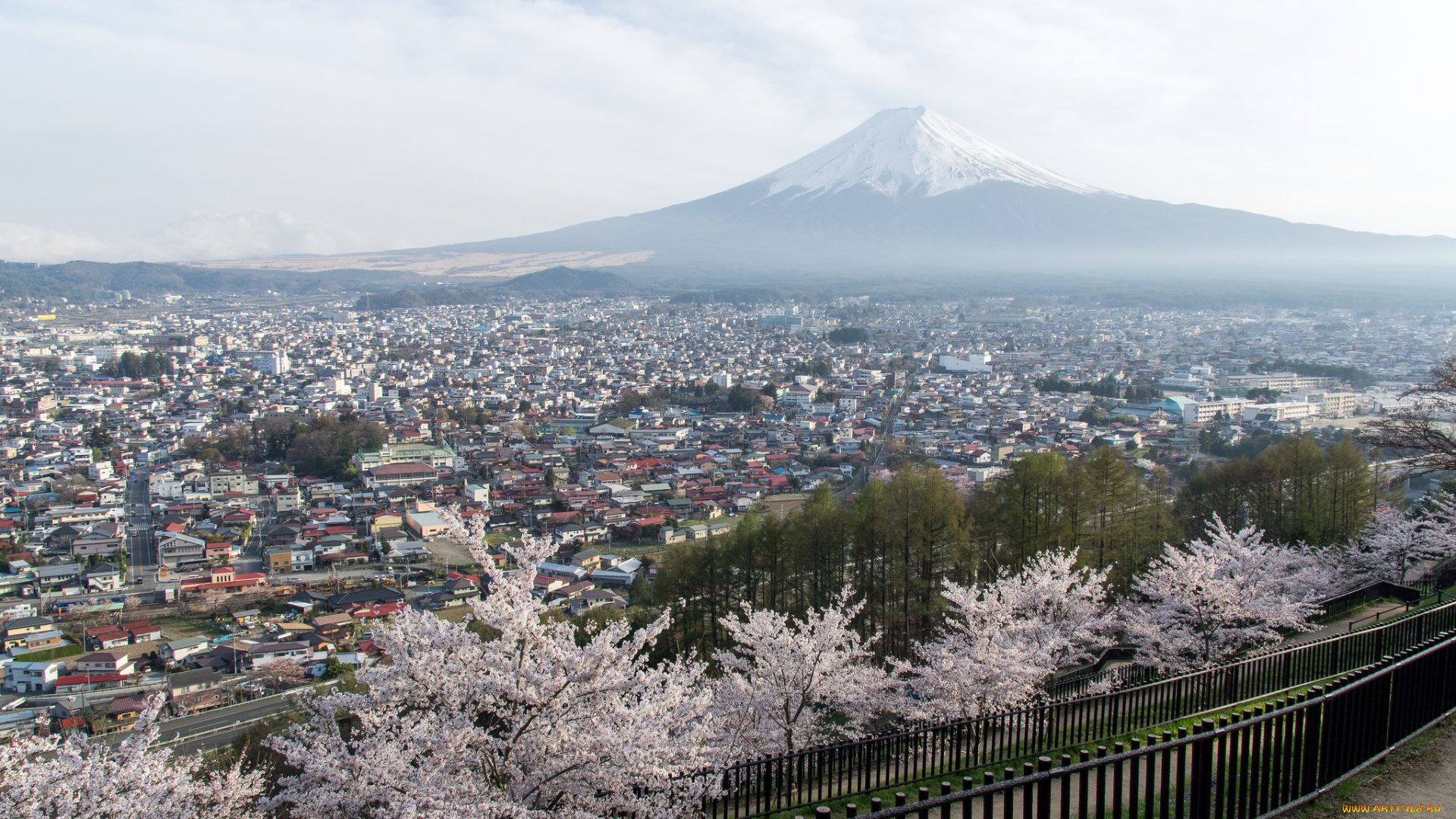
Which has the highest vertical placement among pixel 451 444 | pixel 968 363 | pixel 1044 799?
pixel 1044 799

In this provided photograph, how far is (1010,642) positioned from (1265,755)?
17.0 ft

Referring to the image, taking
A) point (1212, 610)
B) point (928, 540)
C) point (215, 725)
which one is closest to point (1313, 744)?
point (1212, 610)

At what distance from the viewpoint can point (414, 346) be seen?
67.6m

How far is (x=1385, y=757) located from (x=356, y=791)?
15.0ft

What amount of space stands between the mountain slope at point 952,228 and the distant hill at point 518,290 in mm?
17151

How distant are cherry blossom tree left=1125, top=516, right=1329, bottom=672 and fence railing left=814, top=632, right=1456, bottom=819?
456 cm

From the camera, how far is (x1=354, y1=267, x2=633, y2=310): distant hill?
103 meters

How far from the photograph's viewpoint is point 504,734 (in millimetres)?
5012

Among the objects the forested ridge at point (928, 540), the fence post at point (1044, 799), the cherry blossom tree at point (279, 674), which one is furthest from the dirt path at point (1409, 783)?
the cherry blossom tree at point (279, 674)

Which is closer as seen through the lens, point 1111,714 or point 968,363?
point 1111,714

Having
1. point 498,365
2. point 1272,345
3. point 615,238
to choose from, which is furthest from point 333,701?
point 615,238

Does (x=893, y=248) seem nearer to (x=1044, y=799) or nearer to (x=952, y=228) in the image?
(x=952, y=228)

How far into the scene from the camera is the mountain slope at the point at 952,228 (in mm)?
134500

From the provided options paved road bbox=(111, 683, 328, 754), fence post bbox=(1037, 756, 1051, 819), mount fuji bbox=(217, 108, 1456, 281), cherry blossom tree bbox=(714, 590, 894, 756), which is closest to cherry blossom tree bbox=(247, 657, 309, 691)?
paved road bbox=(111, 683, 328, 754)
